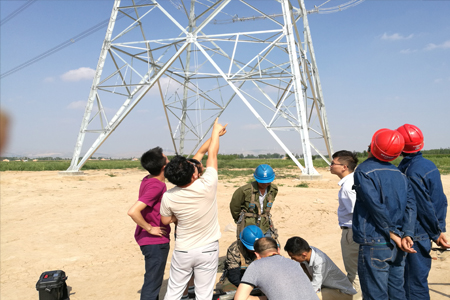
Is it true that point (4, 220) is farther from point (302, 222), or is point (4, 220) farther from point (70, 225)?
point (302, 222)

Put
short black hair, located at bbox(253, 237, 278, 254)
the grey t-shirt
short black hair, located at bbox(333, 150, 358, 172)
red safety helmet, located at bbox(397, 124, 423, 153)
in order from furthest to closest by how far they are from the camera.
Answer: short black hair, located at bbox(333, 150, 358, 172) < red safety helmet, located at bbox(397, 124, 423, 153) < short black hair, located at bbox(253, 237, 278, 254) < the grey t-shirt

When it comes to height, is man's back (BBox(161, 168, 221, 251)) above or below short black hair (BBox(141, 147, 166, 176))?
below

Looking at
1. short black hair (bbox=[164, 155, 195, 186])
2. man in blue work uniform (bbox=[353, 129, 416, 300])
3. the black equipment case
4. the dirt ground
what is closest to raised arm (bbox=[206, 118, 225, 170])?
short black hair (bbox=[164, 155, 195, 186])

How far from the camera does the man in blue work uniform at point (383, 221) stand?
269cm

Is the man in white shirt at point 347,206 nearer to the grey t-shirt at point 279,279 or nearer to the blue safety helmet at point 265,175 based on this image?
the blue safety helmet at point 265,175

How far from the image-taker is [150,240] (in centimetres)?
315

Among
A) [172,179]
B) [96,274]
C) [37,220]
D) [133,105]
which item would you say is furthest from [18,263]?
[133,105]

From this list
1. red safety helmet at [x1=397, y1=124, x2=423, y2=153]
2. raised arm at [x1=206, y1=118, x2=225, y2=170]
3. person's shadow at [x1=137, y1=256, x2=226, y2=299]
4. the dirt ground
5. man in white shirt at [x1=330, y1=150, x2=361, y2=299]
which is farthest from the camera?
the dirt ground

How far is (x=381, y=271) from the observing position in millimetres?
2713

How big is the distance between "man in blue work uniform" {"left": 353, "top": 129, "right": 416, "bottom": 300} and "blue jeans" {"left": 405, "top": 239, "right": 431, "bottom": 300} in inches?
14.4

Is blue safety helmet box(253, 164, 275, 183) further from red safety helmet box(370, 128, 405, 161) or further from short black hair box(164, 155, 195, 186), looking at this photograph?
short black hair box(164, 155, 195, 186)

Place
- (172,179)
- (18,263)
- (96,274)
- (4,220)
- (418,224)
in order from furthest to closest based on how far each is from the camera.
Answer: (4,220)
(18,263)
(96,274)
(418,224)
(172,179)

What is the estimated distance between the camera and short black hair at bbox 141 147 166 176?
3.15 metres

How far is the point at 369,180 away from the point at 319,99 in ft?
49.7
